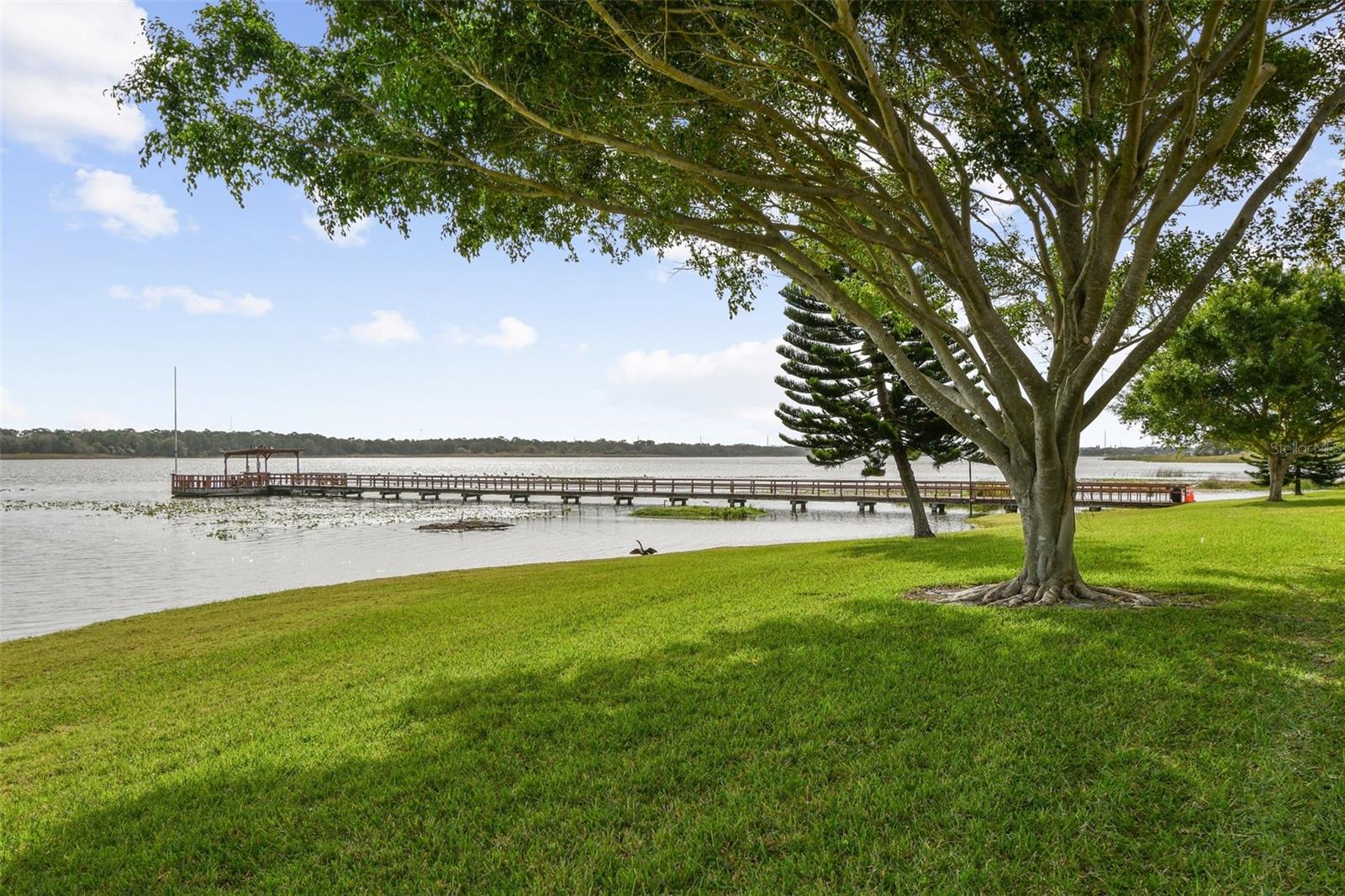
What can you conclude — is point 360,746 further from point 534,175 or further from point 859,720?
point 534,175

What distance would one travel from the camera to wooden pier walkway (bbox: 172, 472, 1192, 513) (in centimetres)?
3578

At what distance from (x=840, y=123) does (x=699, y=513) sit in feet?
99.9

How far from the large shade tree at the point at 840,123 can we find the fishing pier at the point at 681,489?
2625cm

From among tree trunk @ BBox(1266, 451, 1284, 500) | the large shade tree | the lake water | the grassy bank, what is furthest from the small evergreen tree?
the large shade tree

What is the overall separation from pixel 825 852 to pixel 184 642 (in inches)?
368

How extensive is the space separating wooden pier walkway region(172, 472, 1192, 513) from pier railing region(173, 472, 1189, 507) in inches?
2.0

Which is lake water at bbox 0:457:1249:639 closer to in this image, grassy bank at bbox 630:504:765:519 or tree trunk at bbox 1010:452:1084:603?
grassy bank at bbox 630:504:765:519

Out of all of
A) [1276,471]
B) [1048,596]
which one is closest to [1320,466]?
[1276,471]

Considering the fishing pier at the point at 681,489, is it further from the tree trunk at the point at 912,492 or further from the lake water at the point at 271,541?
the tree trunk at the point at 912,492

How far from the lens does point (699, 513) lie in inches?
1513

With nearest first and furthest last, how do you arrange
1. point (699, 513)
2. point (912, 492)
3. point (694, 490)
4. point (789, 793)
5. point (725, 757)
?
point (789, 793) < point (725, 757) < point (912, 492) < point (699, 513) < point (694, 490)

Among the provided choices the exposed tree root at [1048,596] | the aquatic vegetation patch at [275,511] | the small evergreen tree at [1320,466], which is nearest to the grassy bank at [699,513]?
the aquatic vegetation patch at [275,511]

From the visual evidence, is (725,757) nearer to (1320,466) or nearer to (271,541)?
(271,541)

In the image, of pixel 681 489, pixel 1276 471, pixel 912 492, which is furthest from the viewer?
pixel 681 489
